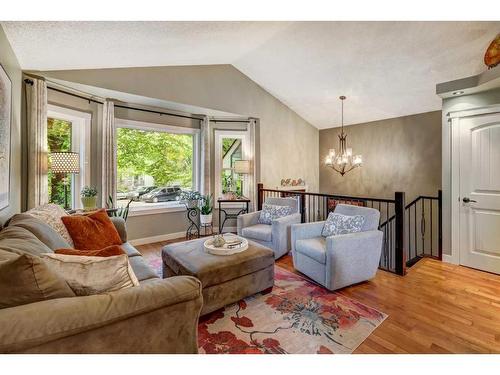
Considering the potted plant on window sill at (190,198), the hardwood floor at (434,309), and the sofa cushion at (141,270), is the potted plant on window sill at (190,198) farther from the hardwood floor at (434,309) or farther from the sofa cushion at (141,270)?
the sofa cushion at (141,270)

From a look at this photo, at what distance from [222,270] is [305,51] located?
3423 millimetres

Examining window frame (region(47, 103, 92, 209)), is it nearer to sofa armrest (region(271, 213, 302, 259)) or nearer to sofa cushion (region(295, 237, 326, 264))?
sofa armrest (region(271, 213, 302, 259))

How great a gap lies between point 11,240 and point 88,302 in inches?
31.6

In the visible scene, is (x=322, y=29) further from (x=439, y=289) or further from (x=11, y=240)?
(x=11, y=240)

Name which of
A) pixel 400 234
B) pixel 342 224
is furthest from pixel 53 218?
pixel 400 234

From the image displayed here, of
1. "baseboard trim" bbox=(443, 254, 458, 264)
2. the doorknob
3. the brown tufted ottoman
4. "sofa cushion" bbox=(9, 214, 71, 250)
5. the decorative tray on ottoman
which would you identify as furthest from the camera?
"baseboard trim" bbox=(443, 254, 458, 264)

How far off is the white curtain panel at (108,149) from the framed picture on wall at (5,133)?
58.1 inches

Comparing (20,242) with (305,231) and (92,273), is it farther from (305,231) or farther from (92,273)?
(305,231)

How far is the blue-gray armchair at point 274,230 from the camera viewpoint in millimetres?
3439

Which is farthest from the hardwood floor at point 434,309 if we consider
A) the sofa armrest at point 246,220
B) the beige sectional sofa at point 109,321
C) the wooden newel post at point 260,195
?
the wooden newel post at point 260,195

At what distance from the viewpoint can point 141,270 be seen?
6.59ft

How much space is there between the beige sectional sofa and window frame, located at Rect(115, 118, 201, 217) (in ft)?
9.78

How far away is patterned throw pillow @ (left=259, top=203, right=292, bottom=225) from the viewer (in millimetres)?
3828

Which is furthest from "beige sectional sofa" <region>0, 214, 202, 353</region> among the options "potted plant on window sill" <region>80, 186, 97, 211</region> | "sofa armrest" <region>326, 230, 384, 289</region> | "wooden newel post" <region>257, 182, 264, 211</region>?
"wooden newel post" <region>257, 182, 264, 211</region>
